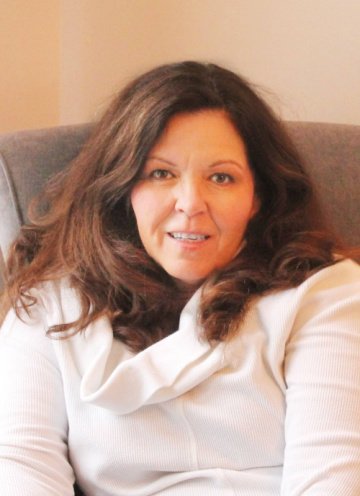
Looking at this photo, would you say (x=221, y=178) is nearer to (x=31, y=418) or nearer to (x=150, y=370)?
(x=150, y=370)

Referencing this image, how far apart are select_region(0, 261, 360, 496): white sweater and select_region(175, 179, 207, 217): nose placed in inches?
6.6

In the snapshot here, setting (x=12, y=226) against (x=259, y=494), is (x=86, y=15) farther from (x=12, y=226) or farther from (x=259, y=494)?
(x=259, y=494)

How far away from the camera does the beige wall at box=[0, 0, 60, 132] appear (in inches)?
74.8

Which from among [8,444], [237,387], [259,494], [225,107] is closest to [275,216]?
[225,107]

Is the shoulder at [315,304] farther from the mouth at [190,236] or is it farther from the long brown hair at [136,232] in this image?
the mouth at [190,236]

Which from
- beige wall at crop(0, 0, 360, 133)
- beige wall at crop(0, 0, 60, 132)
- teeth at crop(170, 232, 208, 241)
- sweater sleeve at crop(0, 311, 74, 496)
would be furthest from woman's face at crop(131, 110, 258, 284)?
beige wall at crop(0, 0, 60, 132)

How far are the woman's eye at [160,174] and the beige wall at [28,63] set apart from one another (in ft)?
2.76

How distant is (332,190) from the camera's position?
147cm

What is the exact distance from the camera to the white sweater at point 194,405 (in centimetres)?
111

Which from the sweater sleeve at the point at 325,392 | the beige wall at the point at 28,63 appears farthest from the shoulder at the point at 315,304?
the beige wall at the point at 28,63

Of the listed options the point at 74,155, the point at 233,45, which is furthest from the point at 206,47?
the point at 74,155

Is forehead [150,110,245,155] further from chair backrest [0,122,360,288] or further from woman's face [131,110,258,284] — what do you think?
chair backrest [0,122,360,288]

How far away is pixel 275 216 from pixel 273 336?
0.75ft

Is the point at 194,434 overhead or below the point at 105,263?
below
